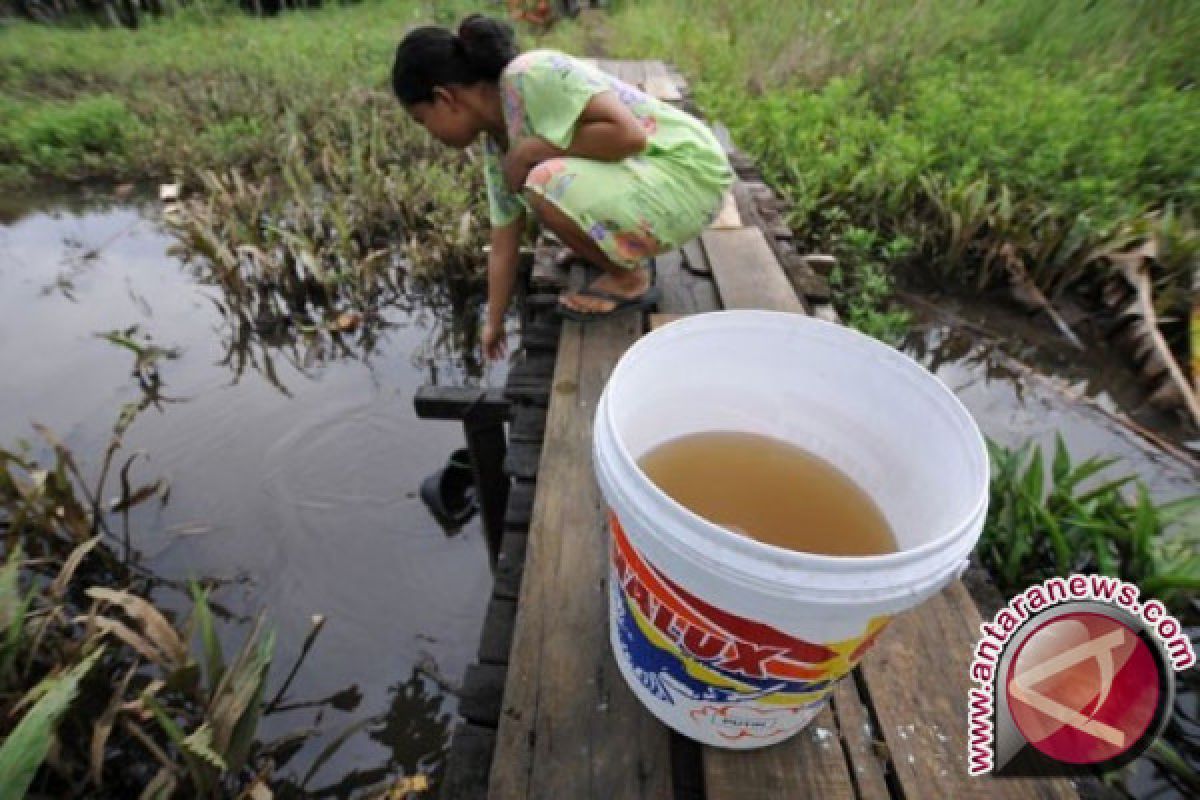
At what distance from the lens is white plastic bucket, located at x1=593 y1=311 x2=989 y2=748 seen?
0.79 metres

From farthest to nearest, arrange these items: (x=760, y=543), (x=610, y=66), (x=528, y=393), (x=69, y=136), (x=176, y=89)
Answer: (x=610, y=66) → (x=176, y=89) → (x=69, y=136) → (x=528, y=393) → (x=760, y=543)

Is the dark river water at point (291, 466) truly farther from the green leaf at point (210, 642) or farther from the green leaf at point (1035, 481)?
the green leaf at point (1035, 481)

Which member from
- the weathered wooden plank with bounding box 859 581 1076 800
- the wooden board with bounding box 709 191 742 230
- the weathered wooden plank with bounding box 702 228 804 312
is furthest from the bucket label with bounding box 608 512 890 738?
the wooden board with bounding box 709 191 742 230

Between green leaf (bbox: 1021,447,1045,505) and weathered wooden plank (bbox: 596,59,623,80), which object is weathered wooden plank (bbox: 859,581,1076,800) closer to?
green leaf (bbox: 1021,447,1045,505)

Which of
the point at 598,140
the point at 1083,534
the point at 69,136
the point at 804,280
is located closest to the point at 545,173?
the point at 598,140

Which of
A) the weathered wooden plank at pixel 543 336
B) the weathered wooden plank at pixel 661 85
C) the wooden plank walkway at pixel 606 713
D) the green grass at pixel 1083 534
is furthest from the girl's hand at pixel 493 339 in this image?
the weathered wooden plank at pixel 661 85

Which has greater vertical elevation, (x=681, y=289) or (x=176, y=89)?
(x=681, y=289)

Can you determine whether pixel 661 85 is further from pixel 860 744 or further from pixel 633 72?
pixel 860 744

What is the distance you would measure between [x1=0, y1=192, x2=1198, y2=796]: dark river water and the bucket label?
51.9 inches

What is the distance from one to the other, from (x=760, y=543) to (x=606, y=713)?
0.68 m

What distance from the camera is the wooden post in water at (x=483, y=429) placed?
2361 millimetres

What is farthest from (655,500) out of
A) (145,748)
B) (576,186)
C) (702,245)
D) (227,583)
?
(702,245)

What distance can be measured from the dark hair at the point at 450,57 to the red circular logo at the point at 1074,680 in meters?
2.32

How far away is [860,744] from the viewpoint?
3.90 ft
